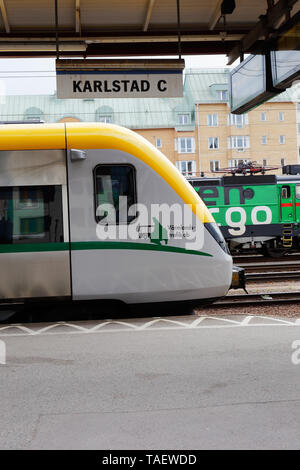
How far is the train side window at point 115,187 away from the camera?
5.93 metres

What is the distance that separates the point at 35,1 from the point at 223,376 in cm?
447

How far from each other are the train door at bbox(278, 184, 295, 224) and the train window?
17.4m

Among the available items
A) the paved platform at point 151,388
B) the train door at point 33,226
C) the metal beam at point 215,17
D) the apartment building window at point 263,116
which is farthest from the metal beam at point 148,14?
the apartment building window at point 263,116

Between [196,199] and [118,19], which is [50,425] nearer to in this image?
[196,199]

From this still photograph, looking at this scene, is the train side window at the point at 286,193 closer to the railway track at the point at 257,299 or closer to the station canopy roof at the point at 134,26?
the railway track at the point at 257,299

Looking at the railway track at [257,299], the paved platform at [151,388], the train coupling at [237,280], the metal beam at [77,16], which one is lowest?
the paved platform at [151,388]

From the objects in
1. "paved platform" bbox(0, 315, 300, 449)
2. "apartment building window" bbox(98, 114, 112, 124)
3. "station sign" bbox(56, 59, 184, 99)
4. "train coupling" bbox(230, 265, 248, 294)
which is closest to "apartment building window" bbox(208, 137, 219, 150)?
"apartment building window" bbox(98, 114, 112, 124)

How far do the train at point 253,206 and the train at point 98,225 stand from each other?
16.0 m

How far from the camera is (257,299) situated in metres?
11.9

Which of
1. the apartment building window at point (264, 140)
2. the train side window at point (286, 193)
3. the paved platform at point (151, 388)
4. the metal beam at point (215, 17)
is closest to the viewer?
the paved platform at point (151, 388)

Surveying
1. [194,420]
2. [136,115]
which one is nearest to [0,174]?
[194,420]

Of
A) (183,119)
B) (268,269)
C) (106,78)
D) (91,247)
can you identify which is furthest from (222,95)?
(91,247)

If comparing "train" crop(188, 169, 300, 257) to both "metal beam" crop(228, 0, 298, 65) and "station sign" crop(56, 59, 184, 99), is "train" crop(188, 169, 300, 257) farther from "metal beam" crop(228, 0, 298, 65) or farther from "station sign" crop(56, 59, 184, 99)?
"station sign" crop(56, 59, 184, 99)

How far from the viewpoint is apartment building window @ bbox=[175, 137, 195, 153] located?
2224 inches
